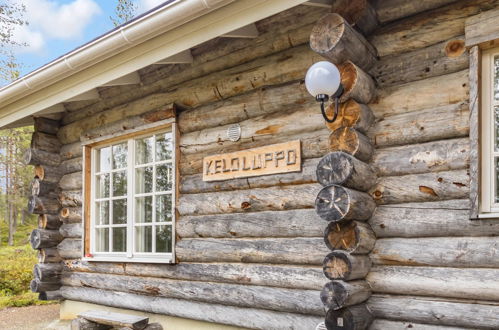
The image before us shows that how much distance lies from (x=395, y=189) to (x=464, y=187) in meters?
0.47

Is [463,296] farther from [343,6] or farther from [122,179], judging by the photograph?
[122,179]

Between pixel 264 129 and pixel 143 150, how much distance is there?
2.06 m

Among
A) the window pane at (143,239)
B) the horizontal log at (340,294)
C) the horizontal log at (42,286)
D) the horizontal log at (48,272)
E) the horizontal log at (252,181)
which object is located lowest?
the horizontal log at (42,286)

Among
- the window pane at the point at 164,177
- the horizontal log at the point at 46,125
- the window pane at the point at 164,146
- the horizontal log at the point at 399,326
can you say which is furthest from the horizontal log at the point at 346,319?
the horizontal log at the point at 46,125

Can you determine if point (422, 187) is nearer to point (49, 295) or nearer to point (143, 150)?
point (143, 150)

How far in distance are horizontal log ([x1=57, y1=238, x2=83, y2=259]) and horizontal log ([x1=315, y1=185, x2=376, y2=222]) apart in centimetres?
425

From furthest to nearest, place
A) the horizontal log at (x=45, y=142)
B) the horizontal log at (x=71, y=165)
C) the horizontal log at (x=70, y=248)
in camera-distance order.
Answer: the horizontal log at (x=45, y=142), the horizontal log at (x=71, y=165), the horizontal log at (x=70, y=248)

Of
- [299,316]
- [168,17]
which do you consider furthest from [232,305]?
[168,17]

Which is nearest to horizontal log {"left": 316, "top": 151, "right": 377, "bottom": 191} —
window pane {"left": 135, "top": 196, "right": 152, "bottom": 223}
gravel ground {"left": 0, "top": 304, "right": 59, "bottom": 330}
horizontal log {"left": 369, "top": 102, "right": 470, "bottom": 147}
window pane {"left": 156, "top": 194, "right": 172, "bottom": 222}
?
horizontal log {"left": 369, "top": 102, "right": 470, "bottom": 147}

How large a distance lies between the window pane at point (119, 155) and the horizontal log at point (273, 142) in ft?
4.20

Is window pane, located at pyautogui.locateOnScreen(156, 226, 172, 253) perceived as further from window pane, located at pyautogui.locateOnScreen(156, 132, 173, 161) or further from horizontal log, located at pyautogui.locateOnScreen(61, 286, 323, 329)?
window pane, located at pyautogui.locateOnScreen(156, 132, 173, 161)

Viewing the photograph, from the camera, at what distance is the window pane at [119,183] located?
18.6ft

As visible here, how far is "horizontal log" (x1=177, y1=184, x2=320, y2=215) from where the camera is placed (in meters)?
3.71

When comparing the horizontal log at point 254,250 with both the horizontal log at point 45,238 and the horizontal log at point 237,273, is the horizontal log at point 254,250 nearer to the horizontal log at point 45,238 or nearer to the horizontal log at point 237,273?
the horizontal log at point 237,273
